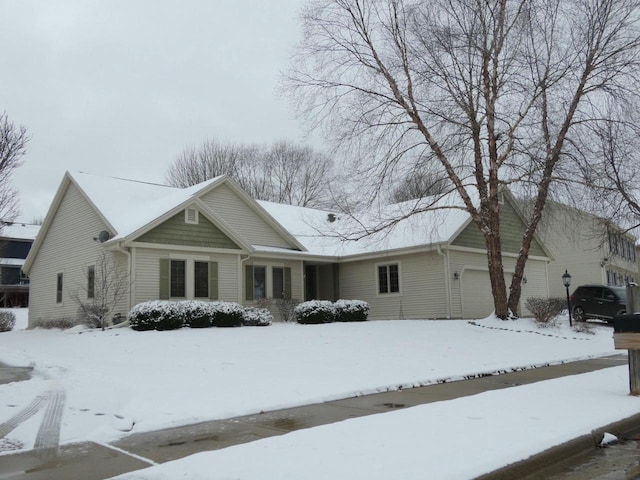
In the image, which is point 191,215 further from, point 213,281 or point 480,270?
point 480,270

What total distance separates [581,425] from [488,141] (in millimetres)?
14541

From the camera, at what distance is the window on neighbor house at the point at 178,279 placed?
20.4 m

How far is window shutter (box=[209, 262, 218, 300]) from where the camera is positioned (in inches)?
837

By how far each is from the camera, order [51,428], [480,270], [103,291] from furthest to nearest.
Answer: [480,270], [103,291], [51,428]

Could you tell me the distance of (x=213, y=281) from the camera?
842 inches

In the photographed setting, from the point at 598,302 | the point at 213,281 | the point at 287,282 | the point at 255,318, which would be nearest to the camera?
the point at 255,318

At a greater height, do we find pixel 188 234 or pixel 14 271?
pixel 14 271

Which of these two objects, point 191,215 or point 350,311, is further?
point 350,311

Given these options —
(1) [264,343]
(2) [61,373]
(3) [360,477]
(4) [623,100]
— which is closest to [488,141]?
(4) [623,100]

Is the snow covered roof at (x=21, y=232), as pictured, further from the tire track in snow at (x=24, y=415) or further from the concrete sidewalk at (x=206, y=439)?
the concrete sidewalk at (x=206, y=439)

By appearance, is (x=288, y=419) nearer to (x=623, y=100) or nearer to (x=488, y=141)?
(x=488, y=141)

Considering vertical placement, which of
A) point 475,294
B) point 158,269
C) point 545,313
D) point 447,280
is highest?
point 158,269

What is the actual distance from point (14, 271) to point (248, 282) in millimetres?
28034

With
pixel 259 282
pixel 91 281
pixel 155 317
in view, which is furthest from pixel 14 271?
pixel 155 317
